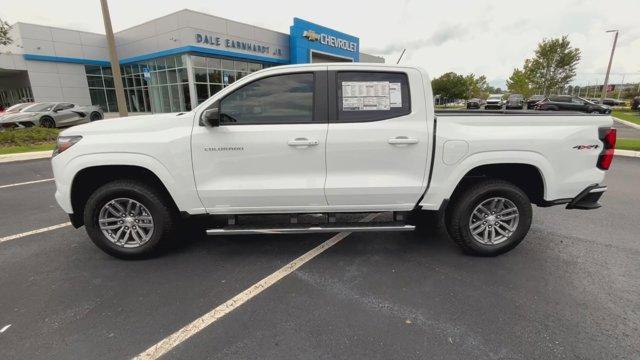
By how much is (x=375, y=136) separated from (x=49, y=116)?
61.0 feet

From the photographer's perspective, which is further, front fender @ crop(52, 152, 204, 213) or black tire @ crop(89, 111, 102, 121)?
black tire @ crop(89, 111, 102, 121)

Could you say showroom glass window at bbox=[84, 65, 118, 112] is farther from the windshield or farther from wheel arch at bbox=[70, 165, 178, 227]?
wheel arch at bbox=[70, 165, 178, 227]

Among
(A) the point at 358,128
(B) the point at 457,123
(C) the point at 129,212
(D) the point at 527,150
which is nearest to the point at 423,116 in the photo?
(B) the point at 457,123

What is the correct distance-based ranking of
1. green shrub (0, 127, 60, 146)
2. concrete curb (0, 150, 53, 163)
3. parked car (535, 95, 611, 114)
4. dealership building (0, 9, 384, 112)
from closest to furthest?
concrete curb (0, 150, 53, 163) < green shrub (0, 127, 60, 146) < dealership building (0, 9, 384, 112) < parked car (535, 95, 611, 114)

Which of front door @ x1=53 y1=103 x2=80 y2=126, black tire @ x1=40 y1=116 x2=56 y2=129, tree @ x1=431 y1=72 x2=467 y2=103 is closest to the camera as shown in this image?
black tire @ x1=40 y1=116 x2=56 y2=129

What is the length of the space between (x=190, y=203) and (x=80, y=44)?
2964 centimetres

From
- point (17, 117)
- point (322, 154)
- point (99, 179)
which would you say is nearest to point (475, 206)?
point (322, 154)

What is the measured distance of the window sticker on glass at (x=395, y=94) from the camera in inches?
131

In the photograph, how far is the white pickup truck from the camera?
3.22 m

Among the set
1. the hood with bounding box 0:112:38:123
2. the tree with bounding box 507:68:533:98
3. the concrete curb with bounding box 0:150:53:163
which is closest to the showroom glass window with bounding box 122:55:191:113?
the hood with bounding box 0:112:38:123

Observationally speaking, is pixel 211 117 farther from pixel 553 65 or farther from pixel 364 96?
pixel 553 65

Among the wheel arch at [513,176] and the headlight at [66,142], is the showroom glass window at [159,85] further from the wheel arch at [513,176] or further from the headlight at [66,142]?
the wheel arch at [513,176]

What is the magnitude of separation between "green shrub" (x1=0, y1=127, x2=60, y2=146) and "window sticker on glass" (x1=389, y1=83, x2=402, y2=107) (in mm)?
14004

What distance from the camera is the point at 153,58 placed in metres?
24.0
